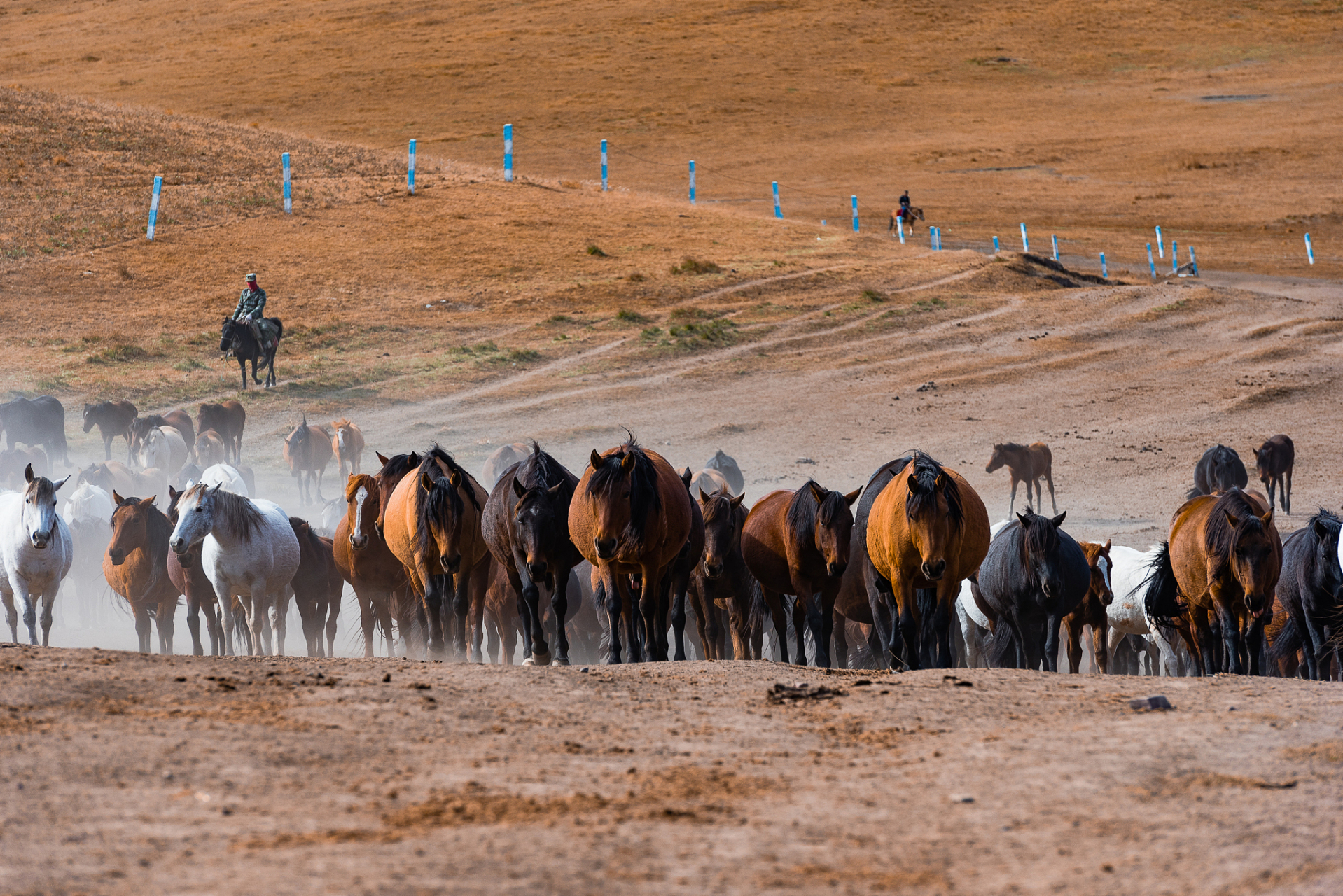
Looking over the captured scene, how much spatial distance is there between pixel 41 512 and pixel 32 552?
0.83 meters

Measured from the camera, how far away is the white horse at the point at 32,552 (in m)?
12.8

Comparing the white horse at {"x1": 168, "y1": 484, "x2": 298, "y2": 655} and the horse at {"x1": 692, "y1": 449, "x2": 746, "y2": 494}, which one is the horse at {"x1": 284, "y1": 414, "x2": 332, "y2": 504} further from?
the white horse at {"x1": 168, "y1": 484, "x2": 298, "y2": 655}

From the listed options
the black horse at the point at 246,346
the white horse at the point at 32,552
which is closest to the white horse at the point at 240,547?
the white horse at the point at 32,552

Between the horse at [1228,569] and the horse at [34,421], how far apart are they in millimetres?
18676

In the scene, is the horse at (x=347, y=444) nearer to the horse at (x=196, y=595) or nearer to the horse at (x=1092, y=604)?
the horse at (x=196, y=595)

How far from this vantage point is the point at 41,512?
497 inches

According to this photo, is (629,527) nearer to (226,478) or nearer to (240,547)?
(240,547)

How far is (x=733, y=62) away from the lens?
79.6 meters

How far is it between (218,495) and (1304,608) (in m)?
10.1

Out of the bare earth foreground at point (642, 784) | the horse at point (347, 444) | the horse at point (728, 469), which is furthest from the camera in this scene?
the horse at point (347, 444)

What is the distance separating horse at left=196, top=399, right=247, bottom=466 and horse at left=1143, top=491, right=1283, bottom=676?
17407 millimetres

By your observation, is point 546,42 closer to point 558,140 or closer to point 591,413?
Answer: point 558,140

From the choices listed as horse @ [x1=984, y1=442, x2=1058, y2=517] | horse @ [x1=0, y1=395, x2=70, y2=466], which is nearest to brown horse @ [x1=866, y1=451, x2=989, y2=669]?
horse @ [x1=984, y1=442, x2=1058, y2=517]

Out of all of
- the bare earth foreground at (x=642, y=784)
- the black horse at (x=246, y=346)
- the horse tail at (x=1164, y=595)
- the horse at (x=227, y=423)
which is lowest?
the bare earth foreground at (x=642, y=784)
